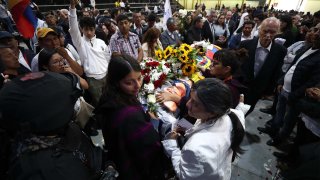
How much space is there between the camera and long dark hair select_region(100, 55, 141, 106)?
147 cm

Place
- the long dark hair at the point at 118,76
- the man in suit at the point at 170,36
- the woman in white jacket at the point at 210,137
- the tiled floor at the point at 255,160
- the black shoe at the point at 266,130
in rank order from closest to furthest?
the woman in white jacket at the point at 210,137 → the long dark hair at the point at 118,76 → the tiled floor at the point at 255,160 → the black shoe at the point at 266,130 → the man in suit at the point at 170,36

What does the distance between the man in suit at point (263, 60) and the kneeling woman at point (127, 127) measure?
7.26 ft

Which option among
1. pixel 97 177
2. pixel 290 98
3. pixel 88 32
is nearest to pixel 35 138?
pixel 97 177

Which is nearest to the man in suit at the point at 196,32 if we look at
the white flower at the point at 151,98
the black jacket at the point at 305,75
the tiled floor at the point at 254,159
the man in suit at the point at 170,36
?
the man in suit at the point at 170,36

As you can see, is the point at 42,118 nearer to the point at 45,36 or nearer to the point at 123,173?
the point at 123,173

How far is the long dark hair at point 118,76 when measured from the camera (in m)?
1.47

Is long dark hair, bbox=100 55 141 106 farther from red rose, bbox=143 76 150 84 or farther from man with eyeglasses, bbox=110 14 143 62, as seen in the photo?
man with eyeglasses, bbox=110 14 143 62

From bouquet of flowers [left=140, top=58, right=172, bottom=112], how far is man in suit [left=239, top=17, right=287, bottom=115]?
1.38 metres

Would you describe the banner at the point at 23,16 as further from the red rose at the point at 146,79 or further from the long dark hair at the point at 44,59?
the red rose at the point at 146,79

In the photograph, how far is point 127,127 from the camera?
136 centimetres

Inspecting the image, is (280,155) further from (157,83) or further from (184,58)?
(157,83)

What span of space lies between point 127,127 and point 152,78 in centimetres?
111

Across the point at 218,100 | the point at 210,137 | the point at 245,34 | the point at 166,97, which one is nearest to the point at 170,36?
the point at 245,34

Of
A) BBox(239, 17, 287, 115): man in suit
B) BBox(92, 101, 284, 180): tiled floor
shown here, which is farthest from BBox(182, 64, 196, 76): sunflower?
BBox(92, 101, 284, 180): tiled floor
